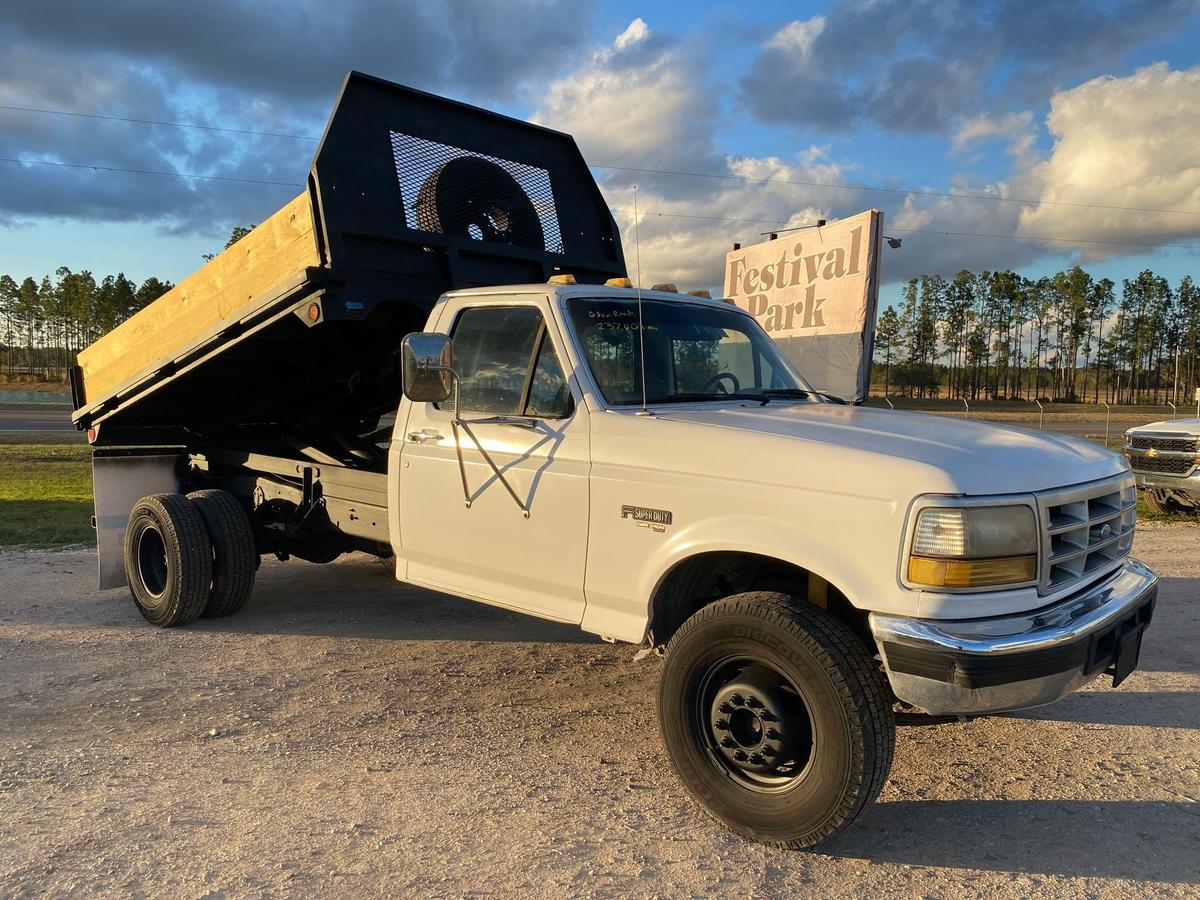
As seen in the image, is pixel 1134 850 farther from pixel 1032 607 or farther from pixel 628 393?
pixel 628 393

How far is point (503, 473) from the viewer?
13.8 feet

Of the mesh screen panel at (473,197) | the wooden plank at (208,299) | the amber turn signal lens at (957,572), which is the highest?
the mesh screen panel at (473,197)

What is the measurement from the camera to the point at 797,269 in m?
12.3

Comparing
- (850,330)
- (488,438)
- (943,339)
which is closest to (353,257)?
(488,438)

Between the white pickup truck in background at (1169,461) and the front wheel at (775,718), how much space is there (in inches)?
389

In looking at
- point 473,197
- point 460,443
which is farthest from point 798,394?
point 473,197

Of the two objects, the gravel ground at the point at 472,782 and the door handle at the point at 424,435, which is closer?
the gravel ground at the point at 472,782

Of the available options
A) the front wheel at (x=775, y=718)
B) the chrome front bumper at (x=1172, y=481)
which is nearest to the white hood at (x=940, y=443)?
the front wheel at (x=775, y=718)

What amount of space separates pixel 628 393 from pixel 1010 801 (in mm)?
2377

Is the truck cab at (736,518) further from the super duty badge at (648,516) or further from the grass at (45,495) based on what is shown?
the grass at (45,495)

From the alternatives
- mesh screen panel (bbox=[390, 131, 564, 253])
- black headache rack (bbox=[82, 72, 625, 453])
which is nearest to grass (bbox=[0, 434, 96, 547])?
black headache rack (bbox=[82, 72, 625, 453])

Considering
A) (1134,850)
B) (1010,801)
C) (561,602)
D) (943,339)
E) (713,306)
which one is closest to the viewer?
(1134,850)

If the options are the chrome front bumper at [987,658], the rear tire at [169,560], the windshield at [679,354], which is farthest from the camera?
the rear tire at [169,560]

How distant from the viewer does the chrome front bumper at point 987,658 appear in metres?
2.87
